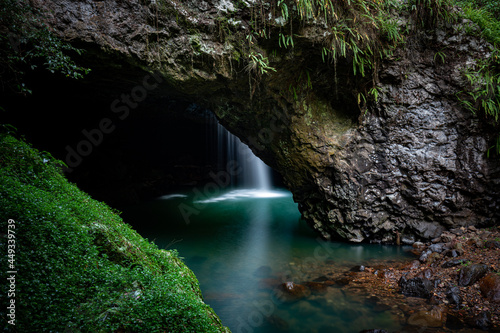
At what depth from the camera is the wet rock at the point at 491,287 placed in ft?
13.5

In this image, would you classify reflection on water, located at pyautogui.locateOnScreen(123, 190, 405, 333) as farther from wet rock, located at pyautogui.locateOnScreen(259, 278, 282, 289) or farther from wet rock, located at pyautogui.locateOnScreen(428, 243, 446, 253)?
wet rock, located at pyautogui.locateOnScreen(428, 243, 446, 253)

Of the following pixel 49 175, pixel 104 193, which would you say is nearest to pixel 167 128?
pixel 104 193

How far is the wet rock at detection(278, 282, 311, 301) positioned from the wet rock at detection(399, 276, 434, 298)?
68.9 inches

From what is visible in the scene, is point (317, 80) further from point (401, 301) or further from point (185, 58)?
point (401, 301)

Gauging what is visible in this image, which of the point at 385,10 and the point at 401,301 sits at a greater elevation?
the point at 385,10

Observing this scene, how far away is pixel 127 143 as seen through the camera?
15039 mm

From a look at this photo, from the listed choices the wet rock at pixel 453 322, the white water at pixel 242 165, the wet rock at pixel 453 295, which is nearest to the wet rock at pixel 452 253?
the wet rock at pixel 453 295

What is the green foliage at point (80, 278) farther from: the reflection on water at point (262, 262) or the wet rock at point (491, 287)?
the wet rock at point (491, 287)

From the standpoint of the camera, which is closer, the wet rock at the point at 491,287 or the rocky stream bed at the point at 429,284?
the rocky stream bed at the point at 429,284

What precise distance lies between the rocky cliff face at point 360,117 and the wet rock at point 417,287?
233 cm

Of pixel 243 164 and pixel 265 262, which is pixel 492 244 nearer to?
pixel 265 262

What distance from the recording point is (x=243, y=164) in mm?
20734

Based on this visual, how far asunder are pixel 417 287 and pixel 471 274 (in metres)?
0.93

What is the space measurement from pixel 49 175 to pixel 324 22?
598 cm
